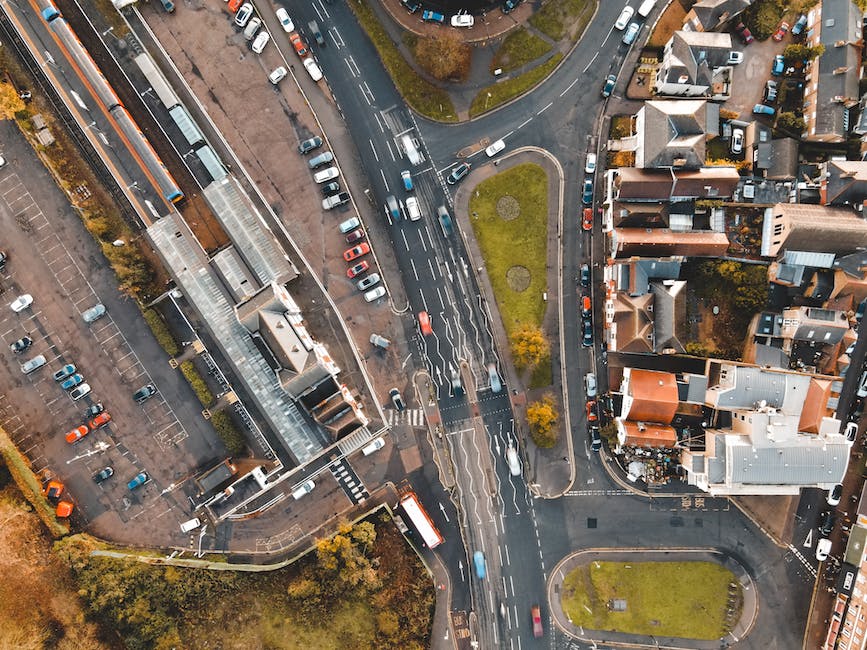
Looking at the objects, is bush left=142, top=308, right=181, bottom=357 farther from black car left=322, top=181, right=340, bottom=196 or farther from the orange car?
the orange car

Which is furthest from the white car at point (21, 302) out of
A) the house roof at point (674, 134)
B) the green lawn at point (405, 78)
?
the house roof at point (674, 134)

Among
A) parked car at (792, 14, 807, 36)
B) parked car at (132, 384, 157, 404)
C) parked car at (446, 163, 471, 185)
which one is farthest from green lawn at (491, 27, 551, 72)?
parked car at (132, 384, 157, 404)

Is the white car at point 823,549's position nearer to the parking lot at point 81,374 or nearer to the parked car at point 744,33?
the parked car at point 744,33

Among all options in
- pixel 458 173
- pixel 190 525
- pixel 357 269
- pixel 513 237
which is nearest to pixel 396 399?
pixel 357 269

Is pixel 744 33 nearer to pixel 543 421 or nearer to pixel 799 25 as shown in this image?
pixel 799 25

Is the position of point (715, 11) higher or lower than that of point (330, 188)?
lower

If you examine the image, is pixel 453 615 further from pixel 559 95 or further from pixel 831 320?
pixel 559 95
